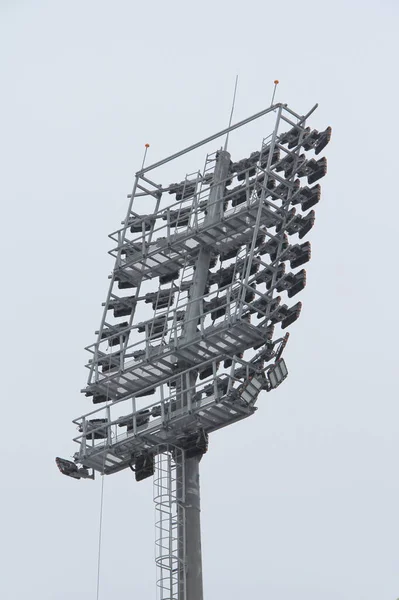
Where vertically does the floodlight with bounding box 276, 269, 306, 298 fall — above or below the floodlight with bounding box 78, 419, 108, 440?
above

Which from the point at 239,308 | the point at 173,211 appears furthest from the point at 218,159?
the point at 239,308

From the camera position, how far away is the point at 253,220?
69.6m

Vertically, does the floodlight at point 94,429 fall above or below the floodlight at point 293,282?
below

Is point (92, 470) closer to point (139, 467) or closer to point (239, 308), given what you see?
point (139, 467)

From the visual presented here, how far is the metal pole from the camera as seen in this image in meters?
65.3

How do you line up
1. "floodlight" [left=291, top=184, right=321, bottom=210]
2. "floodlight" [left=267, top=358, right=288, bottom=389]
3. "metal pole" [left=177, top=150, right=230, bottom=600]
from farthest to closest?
"floodlight" [left=291, top=184, right=321, bottom=210], "floodlight" [left=267, top=358, right=288, bottom=389], "metal pole" [left=177, top=150, right=230, bottom=600]

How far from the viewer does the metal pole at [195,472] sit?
65.3 metres

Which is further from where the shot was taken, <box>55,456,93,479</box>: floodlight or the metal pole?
<box>55,456,93,479</box>: floodlight

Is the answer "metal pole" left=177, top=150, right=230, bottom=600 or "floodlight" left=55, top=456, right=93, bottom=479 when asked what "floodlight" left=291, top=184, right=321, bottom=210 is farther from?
"floodlight" left=55, top=456, right=93, bottom=479

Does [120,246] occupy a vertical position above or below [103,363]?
above

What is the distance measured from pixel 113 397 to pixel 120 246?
6118 mm

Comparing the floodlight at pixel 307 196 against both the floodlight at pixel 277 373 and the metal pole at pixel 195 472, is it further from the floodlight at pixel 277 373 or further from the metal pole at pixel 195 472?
the floodlight at pixel 277 373

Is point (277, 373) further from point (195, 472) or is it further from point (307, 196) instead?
point (307, 196)

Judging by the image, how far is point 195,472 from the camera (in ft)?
221
